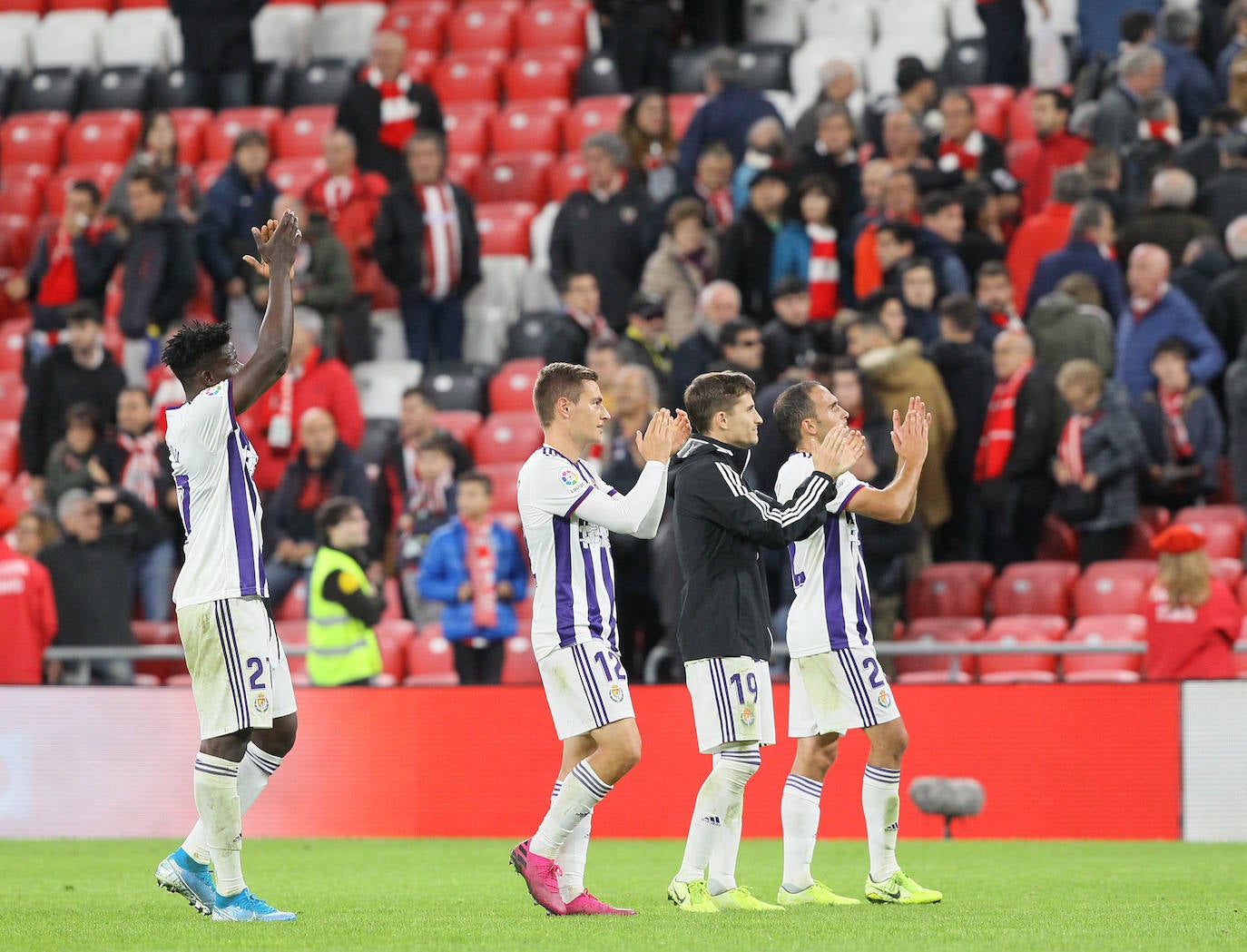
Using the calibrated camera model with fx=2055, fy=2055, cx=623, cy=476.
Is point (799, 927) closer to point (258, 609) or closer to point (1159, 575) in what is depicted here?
point (258, 609)

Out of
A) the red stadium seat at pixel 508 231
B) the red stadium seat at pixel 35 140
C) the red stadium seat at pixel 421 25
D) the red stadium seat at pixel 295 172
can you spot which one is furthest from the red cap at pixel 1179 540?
the red stadium seat at pixel 35 140

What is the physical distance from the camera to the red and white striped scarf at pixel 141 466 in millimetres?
16328

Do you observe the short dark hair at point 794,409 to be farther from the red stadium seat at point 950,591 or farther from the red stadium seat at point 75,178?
the red stadium seat at point 75,178

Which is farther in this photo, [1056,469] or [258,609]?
[1056,469]

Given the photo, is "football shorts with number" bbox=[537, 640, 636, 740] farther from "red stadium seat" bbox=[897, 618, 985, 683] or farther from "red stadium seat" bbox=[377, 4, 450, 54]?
"red stadium seat" bbox=[377, 4, 450, 54]

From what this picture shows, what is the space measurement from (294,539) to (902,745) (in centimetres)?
804

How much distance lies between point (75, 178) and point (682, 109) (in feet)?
20.5

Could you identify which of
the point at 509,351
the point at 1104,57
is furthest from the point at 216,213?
the point at 1104,57

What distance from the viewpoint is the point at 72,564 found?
15336 mm

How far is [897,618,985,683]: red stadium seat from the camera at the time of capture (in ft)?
46.6

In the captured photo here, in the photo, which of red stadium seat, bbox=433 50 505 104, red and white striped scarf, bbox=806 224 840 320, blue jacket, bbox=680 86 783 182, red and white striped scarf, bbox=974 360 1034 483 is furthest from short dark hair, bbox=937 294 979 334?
red stadium seat, bbox=433 50 505 104

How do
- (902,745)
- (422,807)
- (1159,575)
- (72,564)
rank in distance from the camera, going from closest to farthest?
1. (902,745)
2. (1159,575)
3. (422,807)
4. (72,564)

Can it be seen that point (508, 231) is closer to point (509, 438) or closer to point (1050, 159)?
point (509, 438)

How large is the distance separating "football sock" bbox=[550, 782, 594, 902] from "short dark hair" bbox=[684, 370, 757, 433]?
1653mm
